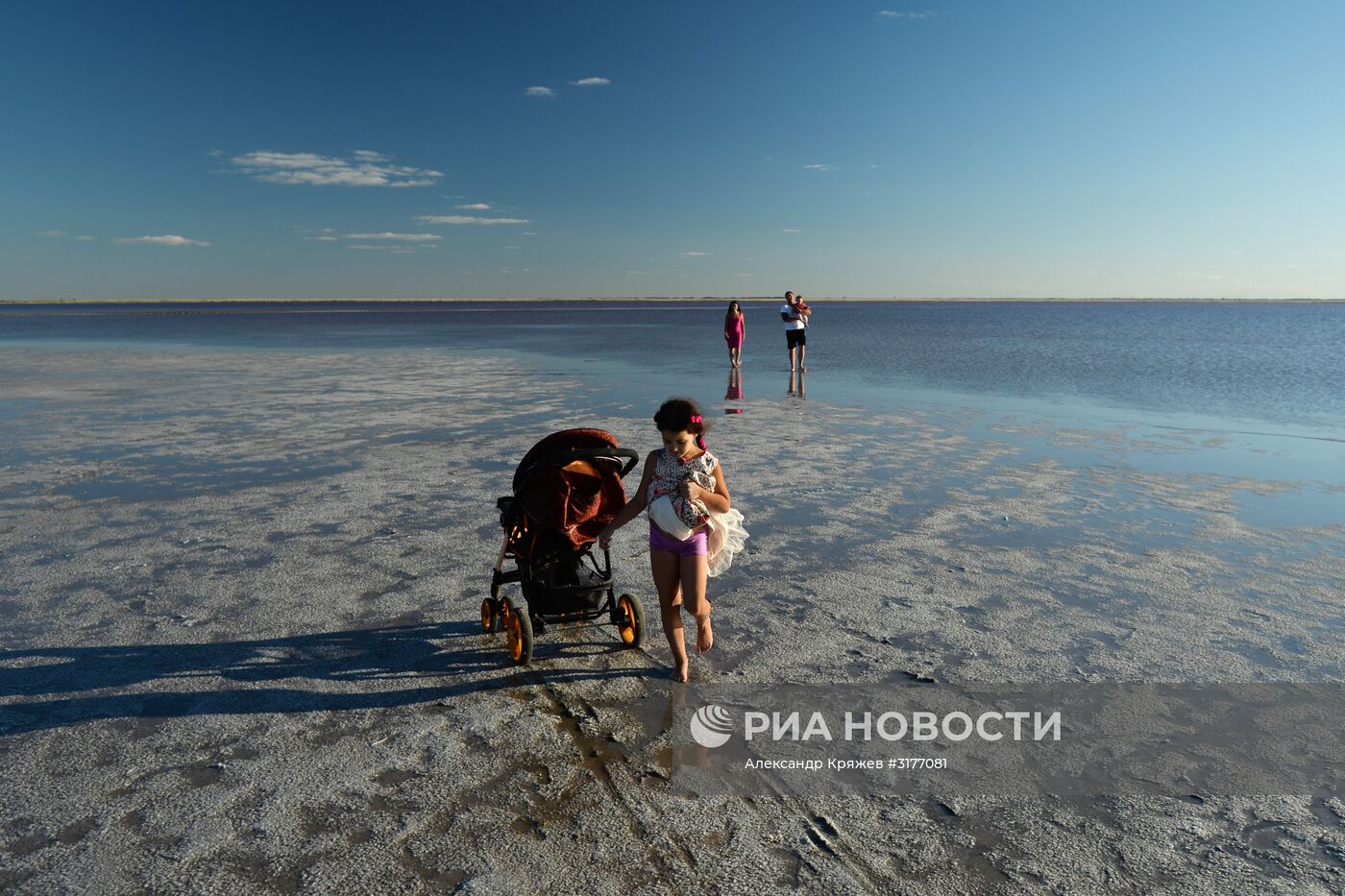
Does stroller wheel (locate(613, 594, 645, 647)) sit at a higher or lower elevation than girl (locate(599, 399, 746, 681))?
lower

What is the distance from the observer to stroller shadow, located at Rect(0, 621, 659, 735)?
418cm

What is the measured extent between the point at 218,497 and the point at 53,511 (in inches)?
52.2

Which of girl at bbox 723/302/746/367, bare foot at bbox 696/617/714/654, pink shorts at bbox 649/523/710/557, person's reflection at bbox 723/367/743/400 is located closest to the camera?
pink shorts at bbox 649/523/710/557

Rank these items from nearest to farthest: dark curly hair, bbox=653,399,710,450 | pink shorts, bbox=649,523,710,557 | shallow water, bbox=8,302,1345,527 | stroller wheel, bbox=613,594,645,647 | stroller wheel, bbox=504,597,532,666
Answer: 1. dark curly hair, bbox=653,399,710,450
2. pink shorts, bbox=649,523,710,557
3. stroller wheel, bbox=504,597,532,666
4. stroller wheel, bbox=613,594,645,647
5. shallow water, bbox=8,302,1345,527

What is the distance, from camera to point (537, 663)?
478 cm

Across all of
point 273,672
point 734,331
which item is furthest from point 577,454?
point 734,331

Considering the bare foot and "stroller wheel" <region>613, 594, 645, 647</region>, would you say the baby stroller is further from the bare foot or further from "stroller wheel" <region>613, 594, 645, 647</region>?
the bare foot

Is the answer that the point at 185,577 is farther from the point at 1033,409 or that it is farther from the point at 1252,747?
the point at 1033,409

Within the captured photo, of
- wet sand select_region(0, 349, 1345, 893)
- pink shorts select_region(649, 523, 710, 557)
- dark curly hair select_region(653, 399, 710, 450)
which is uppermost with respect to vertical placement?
dark curly hair select_region(653, 399, 710, 450)

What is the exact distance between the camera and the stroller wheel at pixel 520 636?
4613 mm

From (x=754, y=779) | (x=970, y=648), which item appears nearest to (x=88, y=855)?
(x=754, y=779)

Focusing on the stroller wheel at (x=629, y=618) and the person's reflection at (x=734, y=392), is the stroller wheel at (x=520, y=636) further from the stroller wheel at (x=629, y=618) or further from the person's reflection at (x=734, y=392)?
the person's reflection at (x=734, y=392)

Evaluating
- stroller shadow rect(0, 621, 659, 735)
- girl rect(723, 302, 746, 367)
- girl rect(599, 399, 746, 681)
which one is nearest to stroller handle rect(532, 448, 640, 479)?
girl rect(599, 399, 746, 681)

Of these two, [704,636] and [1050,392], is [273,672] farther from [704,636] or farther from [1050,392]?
[1050,392]
